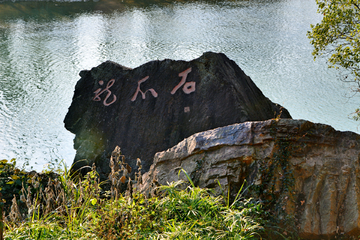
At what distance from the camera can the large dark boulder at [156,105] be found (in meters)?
3.14

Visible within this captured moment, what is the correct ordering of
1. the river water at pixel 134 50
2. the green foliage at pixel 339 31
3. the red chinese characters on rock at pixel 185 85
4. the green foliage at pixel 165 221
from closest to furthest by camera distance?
the green foliage at pixel 165 221 → the red chinese characters on rock at pixel 185 85 → the green foliage at pixel 339 31 → the river water at pixel 134 50

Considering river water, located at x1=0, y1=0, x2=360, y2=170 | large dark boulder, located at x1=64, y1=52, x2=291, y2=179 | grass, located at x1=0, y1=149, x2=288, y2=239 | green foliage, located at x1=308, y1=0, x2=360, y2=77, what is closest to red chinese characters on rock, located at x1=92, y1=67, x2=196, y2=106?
large dark boulder, located at x1=64, y1=52, x2=291, y2=179

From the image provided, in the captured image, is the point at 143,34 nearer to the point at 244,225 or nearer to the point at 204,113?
the point at 204,113

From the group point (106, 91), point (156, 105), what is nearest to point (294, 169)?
point (156, 105)

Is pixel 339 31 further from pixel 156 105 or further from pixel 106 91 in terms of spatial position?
pixel 106 91

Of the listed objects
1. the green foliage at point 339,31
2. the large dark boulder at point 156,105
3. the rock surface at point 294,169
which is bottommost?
the rock surface at point 294,169

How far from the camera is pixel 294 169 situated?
220 centimetres

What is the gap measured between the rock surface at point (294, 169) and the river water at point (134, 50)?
2.59m

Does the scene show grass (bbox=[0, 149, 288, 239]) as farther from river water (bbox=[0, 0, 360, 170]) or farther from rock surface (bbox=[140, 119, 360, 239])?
river water (bbox=[0, 0, 360, 170])

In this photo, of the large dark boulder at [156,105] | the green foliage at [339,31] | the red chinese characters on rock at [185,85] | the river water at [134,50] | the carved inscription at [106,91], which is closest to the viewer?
the large dark boulder at [156,105]

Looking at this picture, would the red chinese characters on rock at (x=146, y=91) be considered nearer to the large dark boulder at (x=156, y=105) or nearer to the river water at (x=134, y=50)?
the large dark boulder at (x=156, y=105)

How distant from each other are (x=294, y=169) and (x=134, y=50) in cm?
607

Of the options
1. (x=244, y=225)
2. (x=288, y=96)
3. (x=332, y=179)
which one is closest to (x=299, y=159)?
(x=332, y=179)

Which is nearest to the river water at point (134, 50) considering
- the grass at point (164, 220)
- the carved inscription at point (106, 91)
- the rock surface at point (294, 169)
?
the carved inscription at point (106, 91)
